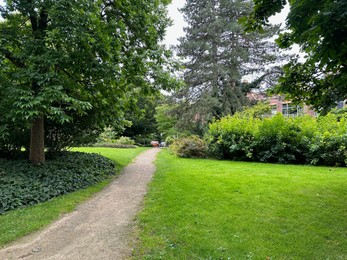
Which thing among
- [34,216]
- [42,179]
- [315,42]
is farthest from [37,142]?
[315,42]

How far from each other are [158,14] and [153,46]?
5.39 feet

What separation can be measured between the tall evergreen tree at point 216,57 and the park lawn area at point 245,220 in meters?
14.8

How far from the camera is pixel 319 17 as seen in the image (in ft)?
8.07

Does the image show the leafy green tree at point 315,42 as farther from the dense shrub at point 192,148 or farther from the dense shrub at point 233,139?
the dense shrub at point 192,148

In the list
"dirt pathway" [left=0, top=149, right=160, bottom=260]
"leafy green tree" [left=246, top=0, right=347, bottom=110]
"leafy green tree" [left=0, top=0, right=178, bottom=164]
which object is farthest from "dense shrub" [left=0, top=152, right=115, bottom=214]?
"leafy green tree" [left=246, top=0, right=347, bottom=110]

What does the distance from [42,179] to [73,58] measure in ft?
11.2

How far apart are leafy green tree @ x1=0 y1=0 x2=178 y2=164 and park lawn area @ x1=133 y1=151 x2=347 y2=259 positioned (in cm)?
325

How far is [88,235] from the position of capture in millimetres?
3879

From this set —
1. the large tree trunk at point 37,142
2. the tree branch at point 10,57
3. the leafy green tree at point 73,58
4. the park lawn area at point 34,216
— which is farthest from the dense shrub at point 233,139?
the tree branch at point 10,57

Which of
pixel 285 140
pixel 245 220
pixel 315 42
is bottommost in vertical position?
pixel 245 220

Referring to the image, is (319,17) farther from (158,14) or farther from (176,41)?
(176,41)

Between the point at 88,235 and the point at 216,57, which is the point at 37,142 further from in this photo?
the point at 216,57

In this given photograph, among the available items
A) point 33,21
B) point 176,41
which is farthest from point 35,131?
point 176,41

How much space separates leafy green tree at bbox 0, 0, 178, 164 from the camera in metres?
5.64
